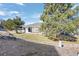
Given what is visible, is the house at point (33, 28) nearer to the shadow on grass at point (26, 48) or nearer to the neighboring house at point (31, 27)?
the neighboring house at point (31, 27)

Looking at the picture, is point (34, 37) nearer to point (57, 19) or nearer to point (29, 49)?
point (29, 49)

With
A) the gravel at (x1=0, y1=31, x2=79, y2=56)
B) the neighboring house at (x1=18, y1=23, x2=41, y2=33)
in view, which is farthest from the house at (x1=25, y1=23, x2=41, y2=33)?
the gravel at (x1=0, y1=31, x2=79, y2=56)

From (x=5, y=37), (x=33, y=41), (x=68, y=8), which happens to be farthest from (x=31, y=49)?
(x=68, y=8)

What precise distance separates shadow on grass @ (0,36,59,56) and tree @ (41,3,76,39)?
0.80ft

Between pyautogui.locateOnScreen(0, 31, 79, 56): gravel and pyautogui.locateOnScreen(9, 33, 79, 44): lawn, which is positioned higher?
pyautogui.locateOnScreen(9, 33, 79, 44): lawn

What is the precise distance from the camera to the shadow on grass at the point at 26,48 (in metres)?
5.70

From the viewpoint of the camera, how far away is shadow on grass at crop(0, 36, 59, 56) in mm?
5699

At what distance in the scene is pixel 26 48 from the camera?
226 inches

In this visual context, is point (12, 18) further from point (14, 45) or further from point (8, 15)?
point (14, 45)

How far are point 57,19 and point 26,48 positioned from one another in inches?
29.9

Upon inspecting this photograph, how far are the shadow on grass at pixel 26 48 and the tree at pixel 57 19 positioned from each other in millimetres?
245

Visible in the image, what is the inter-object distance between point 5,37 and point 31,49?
0.51 metres

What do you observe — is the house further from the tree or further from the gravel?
the gravel

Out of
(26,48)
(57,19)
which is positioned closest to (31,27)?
(26,48)
